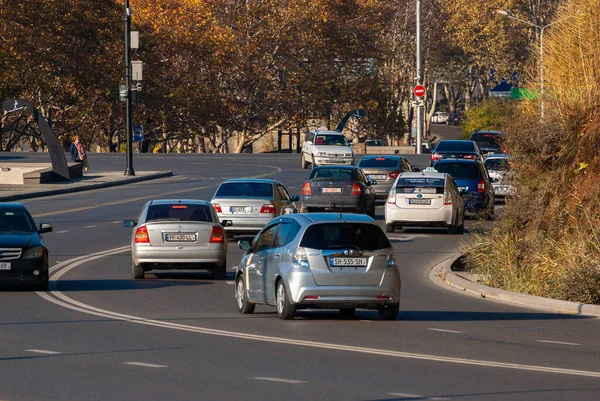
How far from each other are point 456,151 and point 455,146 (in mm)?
634

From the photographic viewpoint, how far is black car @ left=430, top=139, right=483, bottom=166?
160 feet

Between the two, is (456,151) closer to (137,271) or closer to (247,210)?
(247,210)

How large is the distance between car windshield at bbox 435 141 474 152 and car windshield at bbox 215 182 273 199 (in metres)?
20.8

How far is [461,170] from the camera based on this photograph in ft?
119

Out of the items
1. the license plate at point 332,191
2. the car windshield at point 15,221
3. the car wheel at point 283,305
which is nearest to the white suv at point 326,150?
the license plate at point 332,191

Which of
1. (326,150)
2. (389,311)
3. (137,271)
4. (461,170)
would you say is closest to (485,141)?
(326,150)

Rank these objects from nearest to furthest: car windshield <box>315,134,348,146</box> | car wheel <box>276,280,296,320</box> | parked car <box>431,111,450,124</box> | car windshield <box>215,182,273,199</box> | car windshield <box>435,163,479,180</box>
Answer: car wheel <box>276,280,296,320</box>, car windshield <box>215,182,273,199</box>, car windshield <box>435,163,479,180</box>, car windshield <box>315,134,348,146</box>, parked car <box>431,111,450,124</box>

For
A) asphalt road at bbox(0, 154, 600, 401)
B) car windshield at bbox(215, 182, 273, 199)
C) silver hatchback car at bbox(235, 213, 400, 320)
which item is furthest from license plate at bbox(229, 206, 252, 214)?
silver hatchback car at bbox(235, 213, 400, 320)

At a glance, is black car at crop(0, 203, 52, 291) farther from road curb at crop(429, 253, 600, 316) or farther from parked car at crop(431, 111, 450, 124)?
parked car at crop(431, 111, 450, 124)

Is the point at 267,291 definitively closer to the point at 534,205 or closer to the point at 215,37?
the point at 534,205

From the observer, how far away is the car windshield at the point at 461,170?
1420 inches

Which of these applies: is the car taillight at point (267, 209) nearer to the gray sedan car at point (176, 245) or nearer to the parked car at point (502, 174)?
the parked car at point (502, 174)

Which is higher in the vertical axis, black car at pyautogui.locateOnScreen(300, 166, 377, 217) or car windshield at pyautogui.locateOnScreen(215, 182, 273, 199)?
car windshield at pyautogui.locateOnScreen(215, 182, 273, 199)

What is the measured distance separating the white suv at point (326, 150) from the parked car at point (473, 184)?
17332 millimetres
